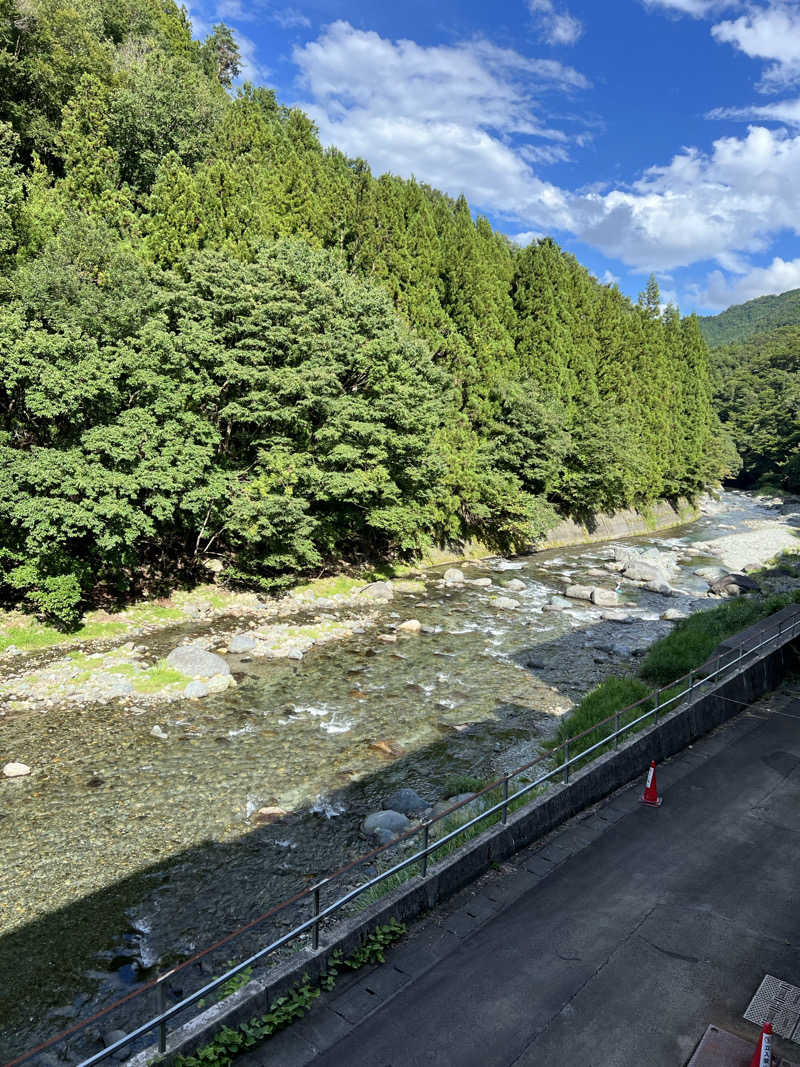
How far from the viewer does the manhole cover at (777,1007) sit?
6.10 metres

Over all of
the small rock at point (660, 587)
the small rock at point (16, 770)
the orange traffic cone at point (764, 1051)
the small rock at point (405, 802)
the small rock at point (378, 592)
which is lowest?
the small rock at point (405, 802)

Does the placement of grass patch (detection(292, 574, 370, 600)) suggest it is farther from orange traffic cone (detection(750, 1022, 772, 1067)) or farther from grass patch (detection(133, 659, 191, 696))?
orange traffic cone (detection(750, 1022, 772, 1067))

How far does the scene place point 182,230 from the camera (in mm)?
26172

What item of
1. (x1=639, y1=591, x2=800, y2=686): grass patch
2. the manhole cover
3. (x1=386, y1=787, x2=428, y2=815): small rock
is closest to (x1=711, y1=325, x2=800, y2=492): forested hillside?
(x1=639, y1=591, x2=800, y2=686): grass patch

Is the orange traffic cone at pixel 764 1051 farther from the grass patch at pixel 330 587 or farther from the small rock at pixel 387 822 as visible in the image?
the grass patch at pixel 330 587

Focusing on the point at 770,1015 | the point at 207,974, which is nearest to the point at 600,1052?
the point at 770,1015

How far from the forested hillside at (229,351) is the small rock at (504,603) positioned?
491 centimetres

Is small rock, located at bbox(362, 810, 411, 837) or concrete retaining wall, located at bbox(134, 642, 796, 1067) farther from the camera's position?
small rock, located at bbox(362, 810, 411, 837)

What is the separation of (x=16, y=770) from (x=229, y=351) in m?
15.5

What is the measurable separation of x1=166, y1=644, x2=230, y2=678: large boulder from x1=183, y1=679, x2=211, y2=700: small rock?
531 mm

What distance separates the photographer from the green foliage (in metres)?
5.55

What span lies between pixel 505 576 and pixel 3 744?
24.6m

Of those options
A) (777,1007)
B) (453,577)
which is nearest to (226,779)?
(777,1007)

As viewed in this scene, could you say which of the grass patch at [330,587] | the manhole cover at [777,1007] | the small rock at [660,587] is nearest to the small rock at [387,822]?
the manhole cover at [777,1007]
